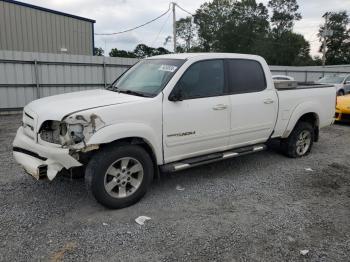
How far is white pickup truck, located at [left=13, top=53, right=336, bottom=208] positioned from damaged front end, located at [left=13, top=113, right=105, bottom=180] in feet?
0.04

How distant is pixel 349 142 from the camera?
770 centimetres

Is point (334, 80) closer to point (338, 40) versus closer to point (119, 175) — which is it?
point (119, 175)

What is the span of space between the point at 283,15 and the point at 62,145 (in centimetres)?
5671

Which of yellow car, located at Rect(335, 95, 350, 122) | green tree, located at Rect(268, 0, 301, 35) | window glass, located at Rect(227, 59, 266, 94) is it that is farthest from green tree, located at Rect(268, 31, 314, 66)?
window glass, located at Rect(227, 59, 266, 94)

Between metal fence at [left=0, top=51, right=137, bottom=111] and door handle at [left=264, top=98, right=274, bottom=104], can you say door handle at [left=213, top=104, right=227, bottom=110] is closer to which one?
door handle at [left=264, top=98, right=274, bottom=104]

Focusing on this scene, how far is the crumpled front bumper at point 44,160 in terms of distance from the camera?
11.5 feet

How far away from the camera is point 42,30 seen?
16.0m

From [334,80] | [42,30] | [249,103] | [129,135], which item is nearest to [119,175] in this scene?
[129,135]

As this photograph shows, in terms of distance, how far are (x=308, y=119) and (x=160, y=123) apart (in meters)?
3.65

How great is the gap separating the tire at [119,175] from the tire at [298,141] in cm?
318

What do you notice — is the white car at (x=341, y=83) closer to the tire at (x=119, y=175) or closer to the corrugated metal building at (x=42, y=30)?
the corrugated metal building at (x=42, y=30)

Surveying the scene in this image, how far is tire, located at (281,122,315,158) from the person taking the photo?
6039 millimetres

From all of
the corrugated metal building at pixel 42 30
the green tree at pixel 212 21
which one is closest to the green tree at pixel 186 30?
the green tree at pixel 212 21

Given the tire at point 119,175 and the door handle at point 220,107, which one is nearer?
the tire at point 119,175
